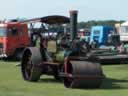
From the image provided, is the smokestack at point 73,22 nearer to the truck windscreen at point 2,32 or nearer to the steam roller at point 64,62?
the steam roller at point 64,62

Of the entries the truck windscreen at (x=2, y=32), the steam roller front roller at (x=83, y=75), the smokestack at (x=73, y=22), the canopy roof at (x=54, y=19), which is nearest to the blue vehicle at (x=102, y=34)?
the truck windscreen at (x=2, y=32)

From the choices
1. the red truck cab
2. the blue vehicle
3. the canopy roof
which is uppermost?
the canopy roof

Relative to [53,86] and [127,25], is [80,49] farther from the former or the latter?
[127,25]

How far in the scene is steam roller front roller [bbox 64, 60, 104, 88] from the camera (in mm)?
14859

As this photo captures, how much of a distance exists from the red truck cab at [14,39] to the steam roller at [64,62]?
1334 cm

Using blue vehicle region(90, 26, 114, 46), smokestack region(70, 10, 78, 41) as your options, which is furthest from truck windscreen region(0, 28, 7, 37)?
blue vehicle region(90, 26, 114, 46)

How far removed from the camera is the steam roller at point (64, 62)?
49.0ft

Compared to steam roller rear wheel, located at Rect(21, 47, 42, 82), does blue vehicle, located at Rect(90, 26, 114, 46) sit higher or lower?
lower

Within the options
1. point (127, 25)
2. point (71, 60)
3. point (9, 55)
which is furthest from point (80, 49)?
point (127, 25)

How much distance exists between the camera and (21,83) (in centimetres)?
1636

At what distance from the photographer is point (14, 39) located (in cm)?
3145

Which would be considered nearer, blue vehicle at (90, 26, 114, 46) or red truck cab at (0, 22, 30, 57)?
red truck cab at (0, 22, 30, 57)

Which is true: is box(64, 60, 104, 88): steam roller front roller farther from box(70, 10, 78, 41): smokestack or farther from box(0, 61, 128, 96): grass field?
box(70, 10, 78, 41): smokestack

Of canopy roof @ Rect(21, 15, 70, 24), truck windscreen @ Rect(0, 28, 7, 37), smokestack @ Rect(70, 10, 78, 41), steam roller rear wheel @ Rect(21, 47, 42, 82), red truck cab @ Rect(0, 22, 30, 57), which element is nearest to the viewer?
smokestack @ Rect(70, 10, 78, 41)
